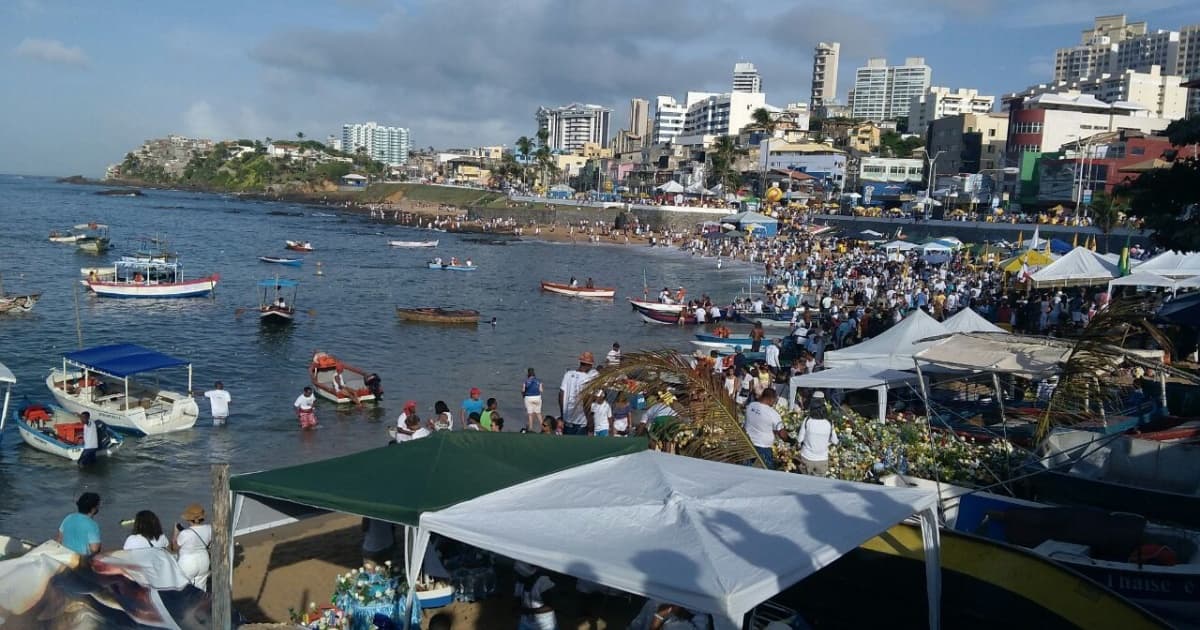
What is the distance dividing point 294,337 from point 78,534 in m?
23.5

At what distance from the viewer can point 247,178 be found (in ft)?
579

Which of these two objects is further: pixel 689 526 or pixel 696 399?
pixel 696 399

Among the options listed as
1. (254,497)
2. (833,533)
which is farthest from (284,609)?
(833,533)

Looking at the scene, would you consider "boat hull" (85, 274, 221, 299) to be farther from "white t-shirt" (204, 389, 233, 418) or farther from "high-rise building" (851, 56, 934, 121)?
"high-rise building" (851, 56, 934, 121)

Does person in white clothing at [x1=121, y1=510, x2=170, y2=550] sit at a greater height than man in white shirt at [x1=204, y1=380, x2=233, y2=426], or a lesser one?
greater

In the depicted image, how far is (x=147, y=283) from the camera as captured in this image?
36562 mm

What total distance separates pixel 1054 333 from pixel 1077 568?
13011 millimetres

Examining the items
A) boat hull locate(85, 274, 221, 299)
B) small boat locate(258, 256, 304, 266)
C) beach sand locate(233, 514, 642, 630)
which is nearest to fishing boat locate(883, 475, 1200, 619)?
beach sand locate(233, 514, 642, 630)

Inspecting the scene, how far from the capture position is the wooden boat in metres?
31.9

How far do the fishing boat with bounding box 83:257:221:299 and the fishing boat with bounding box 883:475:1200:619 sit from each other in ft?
117

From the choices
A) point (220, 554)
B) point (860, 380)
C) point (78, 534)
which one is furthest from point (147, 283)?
point (220, 554)

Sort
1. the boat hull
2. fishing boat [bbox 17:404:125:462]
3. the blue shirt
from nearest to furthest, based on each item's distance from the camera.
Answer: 1. the blue shirt
2. fishing boat [bbox 17:404:125:462]
3. the boat hull

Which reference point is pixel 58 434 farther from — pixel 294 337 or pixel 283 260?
pixel 283 260

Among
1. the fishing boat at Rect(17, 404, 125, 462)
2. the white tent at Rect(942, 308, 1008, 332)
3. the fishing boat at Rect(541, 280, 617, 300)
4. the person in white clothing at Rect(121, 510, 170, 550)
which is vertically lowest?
the fishing boat at Rect(17, 404, 125, 462)
